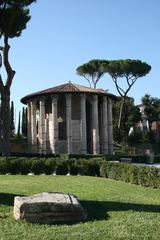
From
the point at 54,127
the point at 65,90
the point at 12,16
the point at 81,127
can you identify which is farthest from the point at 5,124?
the point at 65,90

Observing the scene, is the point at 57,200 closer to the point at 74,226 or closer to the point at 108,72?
the point at 74,226

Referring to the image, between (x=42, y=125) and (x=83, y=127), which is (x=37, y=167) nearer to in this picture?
(x=83, y=127)

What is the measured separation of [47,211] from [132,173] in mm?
9639

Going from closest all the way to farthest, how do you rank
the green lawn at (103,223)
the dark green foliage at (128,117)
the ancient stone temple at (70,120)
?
1. the green lawn at (103,223)
2. the ancient stone temple at (70,120)
3. the dark green foliage at (128,117)

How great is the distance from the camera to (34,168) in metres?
22.2

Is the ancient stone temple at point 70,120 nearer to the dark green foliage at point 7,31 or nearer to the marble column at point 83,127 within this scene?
the marble column at point 83,127

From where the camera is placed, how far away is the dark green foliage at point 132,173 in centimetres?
1597

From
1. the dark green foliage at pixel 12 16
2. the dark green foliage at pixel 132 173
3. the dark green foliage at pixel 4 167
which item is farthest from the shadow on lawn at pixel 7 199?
the dark green foliage at pixel 12 16

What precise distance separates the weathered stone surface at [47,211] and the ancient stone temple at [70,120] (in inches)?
1374

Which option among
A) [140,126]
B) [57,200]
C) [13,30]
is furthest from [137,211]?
[140,126]

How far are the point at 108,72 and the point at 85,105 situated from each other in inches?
536

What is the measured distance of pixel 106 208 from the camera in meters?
10.0

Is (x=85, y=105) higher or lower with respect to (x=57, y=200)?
higher

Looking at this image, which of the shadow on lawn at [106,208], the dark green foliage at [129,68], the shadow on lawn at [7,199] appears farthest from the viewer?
the dark green foliage at [129,68]
